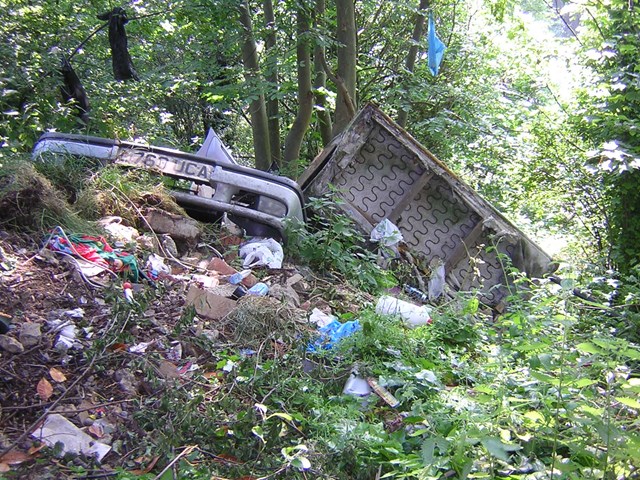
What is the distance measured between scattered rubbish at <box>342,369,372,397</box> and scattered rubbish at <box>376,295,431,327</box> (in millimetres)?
1041

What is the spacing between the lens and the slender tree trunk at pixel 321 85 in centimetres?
906

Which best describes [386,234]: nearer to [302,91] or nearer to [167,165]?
[167,165]

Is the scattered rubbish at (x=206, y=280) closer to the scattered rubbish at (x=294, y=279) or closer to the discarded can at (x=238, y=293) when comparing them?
the discarded can at (x=238, y=293)

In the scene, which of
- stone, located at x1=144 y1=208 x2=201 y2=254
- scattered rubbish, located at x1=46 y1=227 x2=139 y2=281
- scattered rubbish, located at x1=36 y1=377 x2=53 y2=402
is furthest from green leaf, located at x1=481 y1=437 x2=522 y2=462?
stone, located at x1=144 y1=208 x2=201 y2=254

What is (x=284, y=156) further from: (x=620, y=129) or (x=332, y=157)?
(x=620, y=129)

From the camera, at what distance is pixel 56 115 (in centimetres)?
732

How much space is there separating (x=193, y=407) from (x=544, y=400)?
1.69 m

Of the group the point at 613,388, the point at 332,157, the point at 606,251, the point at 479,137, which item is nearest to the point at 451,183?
the point at 332,157

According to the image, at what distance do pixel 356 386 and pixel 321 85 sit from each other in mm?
6880

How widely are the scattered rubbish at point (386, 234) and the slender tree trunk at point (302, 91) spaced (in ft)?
8.96

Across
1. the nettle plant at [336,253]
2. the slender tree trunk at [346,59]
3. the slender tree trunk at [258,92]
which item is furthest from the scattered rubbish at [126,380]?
the slender tree trunk at [346,59]

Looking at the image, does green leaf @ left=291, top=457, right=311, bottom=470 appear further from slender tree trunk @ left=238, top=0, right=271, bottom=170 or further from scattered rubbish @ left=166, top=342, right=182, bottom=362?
slender tree trunk @ left=238, top=0, right=271, bottom=170

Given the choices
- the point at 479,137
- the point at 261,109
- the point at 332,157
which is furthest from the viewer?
the point at 479,137

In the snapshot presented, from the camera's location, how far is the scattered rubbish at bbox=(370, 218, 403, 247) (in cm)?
591
